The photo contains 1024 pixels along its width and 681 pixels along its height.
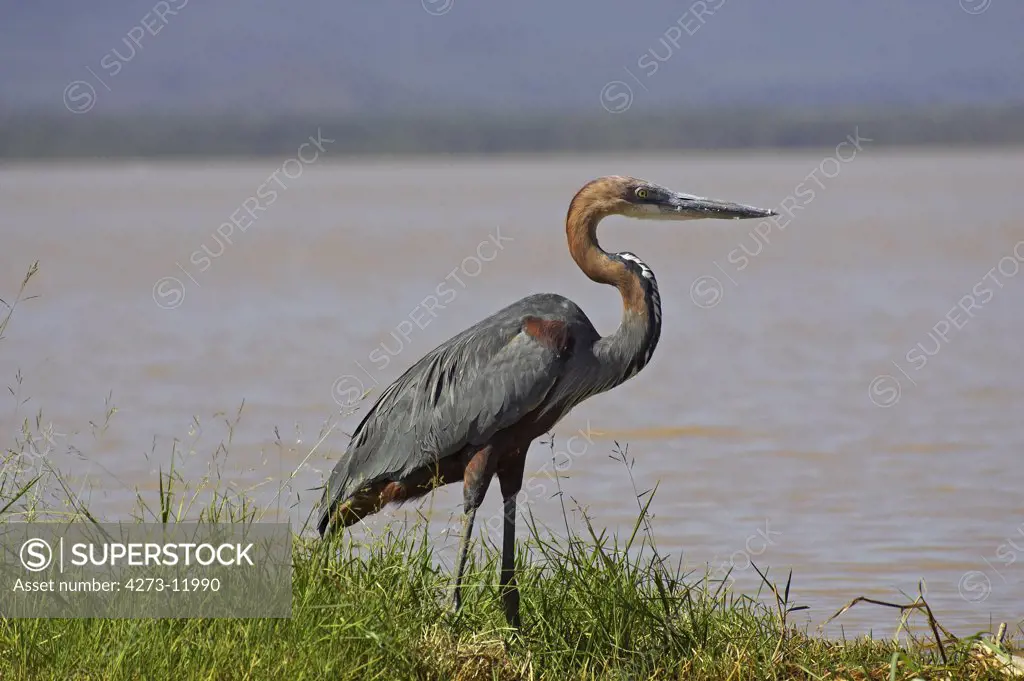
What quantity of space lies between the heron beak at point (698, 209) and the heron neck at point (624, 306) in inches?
13.5

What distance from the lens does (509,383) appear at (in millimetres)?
6941

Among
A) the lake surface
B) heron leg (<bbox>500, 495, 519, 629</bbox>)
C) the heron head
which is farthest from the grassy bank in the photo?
the heron head

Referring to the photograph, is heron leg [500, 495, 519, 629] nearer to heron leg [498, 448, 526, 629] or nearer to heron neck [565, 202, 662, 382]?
heron leg [498, 448, 526, 629]

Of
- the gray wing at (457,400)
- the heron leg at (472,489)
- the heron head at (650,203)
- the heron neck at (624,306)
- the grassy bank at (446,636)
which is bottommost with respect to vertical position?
the grassy bank at (446,636)

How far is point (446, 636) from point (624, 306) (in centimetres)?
180

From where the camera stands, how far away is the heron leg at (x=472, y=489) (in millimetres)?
6652

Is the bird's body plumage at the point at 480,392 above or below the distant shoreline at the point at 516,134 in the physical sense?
below

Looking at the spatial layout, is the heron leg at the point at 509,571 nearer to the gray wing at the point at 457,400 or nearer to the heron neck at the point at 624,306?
the gray wing at the point at 457,400

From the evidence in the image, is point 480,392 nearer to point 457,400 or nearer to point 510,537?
point 457,400

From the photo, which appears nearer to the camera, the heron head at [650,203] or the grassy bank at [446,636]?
the grassy bank at [446,636]

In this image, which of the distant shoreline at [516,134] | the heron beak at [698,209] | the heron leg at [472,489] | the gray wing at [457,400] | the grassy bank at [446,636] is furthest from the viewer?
the distant shoreline at [516,134]

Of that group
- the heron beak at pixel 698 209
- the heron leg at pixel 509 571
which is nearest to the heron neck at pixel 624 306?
the heron beak at pixel 698 209

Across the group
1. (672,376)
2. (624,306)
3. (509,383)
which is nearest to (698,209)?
(624,306)

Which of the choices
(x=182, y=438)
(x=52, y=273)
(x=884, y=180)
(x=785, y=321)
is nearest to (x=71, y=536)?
(x=182, y=438)
